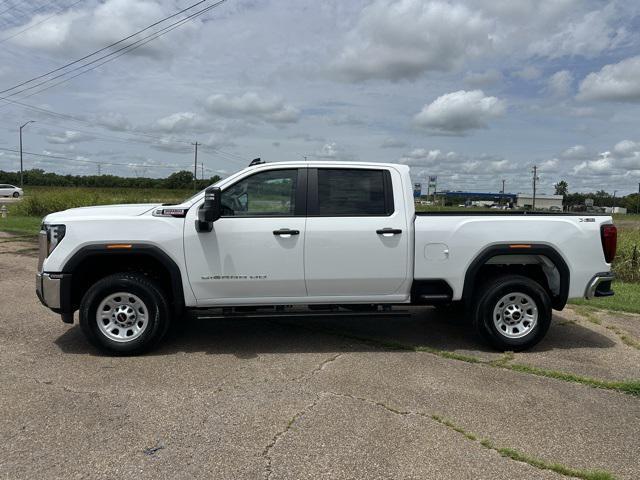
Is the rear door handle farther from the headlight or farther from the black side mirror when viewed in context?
the headlight

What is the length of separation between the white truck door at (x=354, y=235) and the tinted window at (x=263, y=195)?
21 cm

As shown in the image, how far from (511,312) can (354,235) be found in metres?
1.86

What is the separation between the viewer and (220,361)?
17.1 feet

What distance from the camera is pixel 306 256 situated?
209 inches

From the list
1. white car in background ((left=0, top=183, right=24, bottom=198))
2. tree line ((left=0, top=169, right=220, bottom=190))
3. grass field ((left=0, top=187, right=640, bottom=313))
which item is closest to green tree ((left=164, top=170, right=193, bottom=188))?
tree line ((left=0, top=169, right=220, bottom=190))

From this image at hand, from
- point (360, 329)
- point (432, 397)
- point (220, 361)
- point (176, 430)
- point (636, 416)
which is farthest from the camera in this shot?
point (360, 329)

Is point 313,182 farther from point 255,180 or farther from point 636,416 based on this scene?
point 636,416

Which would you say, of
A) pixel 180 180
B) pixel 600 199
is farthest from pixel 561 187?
pixel 180 180

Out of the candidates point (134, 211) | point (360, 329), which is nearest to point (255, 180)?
point (134, 211)

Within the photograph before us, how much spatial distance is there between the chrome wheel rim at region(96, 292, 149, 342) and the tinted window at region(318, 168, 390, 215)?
2041 mm

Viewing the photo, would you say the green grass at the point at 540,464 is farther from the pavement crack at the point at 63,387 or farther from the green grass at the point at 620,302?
the green grass at the point at 620,302

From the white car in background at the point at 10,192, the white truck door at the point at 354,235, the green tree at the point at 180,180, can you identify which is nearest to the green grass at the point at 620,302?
the white truck door at the point at 354,235

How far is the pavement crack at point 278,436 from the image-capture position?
3.26 metres

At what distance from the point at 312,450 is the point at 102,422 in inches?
61.6
